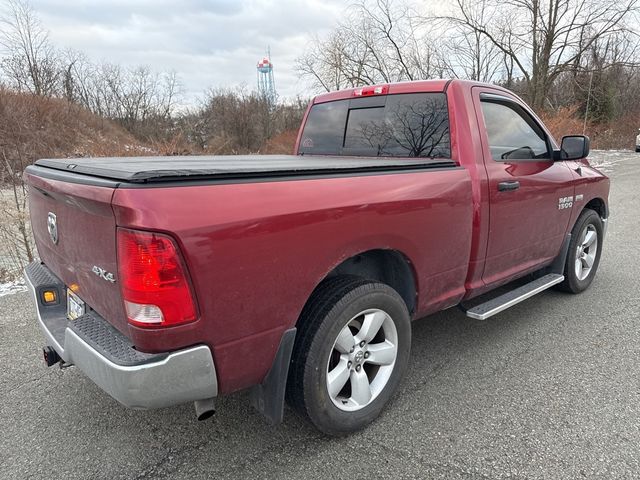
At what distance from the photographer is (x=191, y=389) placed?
1.77 m

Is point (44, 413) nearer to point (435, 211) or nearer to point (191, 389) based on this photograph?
point (191, 389)

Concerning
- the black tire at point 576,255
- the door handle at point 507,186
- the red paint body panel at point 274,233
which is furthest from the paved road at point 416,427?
the door handle at point 507,186

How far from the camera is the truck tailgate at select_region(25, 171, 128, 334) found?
1.72m

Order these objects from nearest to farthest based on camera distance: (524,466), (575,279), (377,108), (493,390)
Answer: (524,466) → (493,390) → (377,108) → (575,279)

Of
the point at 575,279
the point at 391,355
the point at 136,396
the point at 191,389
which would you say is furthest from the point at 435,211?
the point at 575,279

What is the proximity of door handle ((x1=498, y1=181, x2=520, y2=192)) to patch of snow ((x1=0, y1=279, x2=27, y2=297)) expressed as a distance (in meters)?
4.71

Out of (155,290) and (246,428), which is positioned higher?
(155,290)

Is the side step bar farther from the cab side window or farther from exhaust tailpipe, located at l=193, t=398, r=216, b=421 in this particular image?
exhaust tailpipe, located at l=193, t=398, r=216, b=421

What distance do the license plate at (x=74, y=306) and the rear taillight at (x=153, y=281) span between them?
69cm

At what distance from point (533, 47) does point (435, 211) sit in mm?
26017

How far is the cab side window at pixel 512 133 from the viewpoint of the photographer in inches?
126

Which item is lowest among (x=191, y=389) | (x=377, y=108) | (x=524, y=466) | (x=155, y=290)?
(x=524, y=466)

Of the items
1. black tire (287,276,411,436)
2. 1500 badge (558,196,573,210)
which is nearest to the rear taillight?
black tire (287,276,411,436)

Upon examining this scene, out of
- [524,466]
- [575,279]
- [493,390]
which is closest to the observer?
[524,466]
